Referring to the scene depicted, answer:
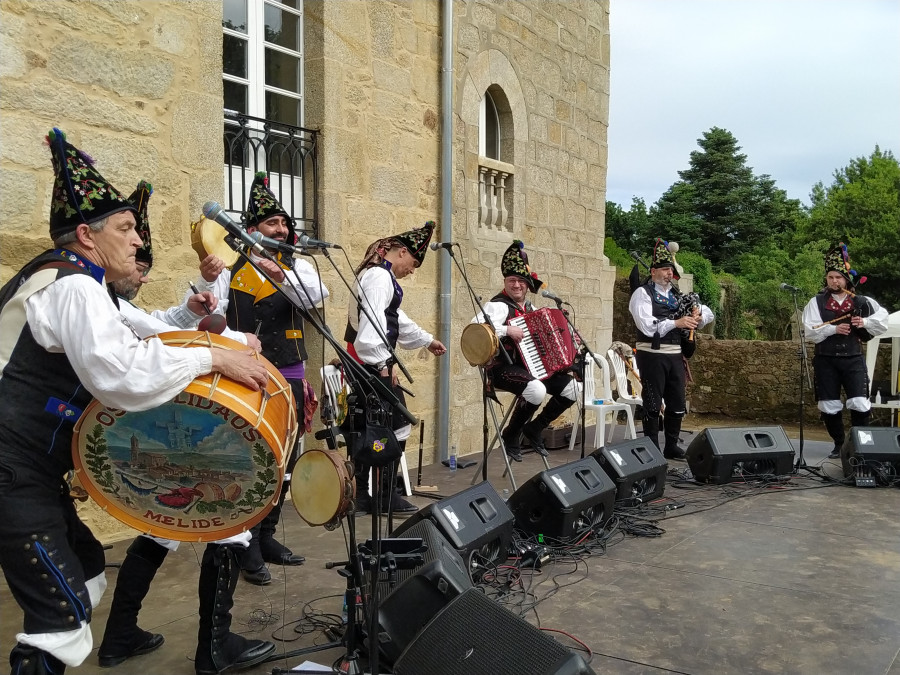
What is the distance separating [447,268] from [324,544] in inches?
126

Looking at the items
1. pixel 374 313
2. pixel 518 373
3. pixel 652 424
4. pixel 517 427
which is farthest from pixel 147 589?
pixel 652 424

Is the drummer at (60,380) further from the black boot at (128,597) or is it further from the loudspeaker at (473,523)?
the loudspeaker at (473,523)

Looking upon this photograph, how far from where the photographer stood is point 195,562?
434 cm

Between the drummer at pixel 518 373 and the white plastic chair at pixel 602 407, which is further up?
the drummer at pixel 518 373

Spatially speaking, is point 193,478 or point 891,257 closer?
point 193,478

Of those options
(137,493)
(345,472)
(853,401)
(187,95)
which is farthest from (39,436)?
(853,401)

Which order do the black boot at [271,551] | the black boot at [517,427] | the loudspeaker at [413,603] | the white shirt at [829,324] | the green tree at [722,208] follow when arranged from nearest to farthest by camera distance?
the loudspeaker at [413,603]
the black boot at [271,551]
the black boot at [517,427]
the white shirt at [829,324]
the green tree at [722,208]

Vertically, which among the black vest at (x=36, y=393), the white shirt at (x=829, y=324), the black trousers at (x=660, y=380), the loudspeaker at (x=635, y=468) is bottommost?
the loudspeaker at (x=635, y=468)

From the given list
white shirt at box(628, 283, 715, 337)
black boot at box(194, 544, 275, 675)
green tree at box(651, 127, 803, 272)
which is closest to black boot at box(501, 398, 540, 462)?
white shirt at box(628, 283, 715, 337)

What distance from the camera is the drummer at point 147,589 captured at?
2.82 m

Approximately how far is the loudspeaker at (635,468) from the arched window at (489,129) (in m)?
3.76

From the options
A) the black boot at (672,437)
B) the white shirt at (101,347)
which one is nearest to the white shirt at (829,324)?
the black boot at (672,437)

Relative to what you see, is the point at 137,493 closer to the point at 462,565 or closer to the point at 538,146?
the point at 462,565

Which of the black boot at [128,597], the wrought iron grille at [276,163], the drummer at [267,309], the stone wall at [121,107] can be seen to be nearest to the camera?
the black boot at [128,597]
